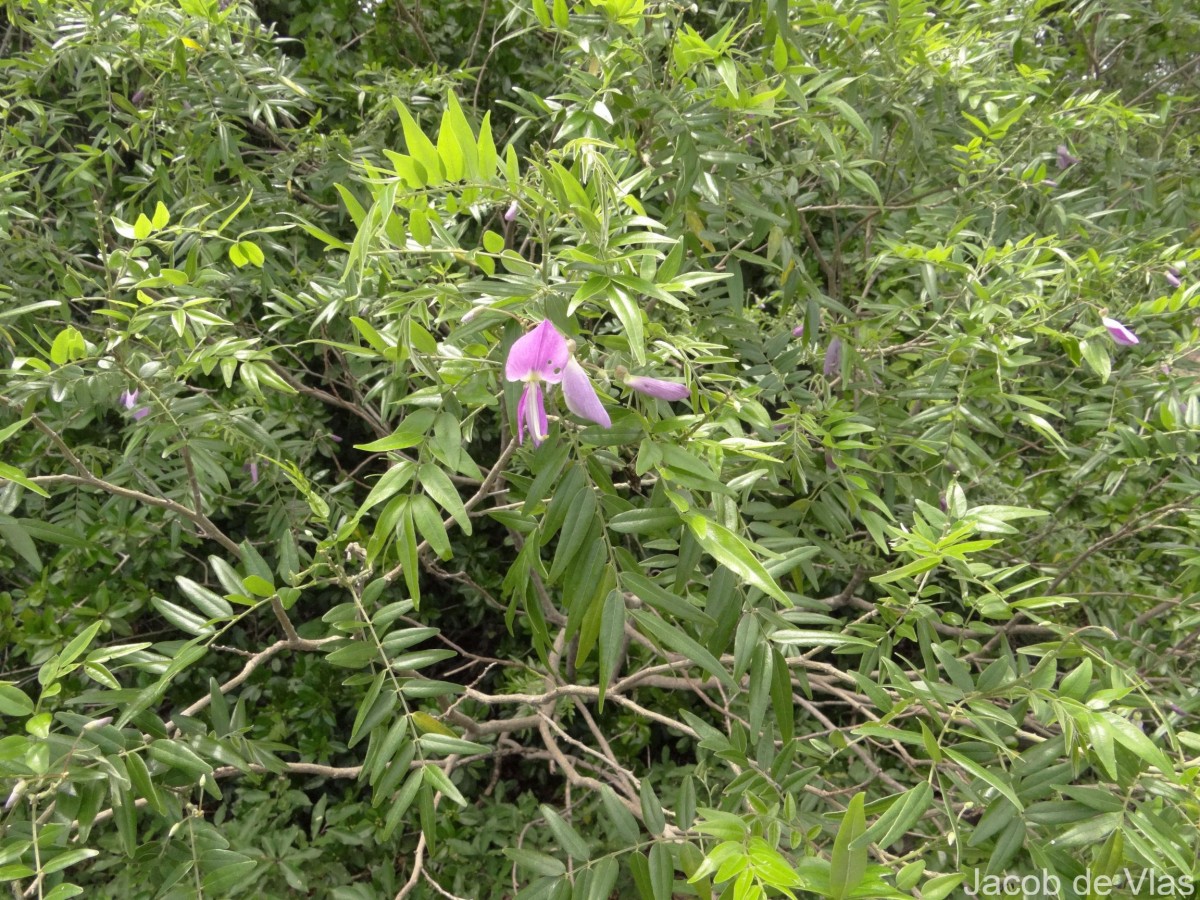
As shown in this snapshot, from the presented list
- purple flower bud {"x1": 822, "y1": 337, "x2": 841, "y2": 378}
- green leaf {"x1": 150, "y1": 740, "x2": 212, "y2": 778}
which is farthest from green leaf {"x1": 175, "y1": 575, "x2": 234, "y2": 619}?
purple flower bud {"x1": 822, "y1": 337, "x2": 841, "y2": 378}

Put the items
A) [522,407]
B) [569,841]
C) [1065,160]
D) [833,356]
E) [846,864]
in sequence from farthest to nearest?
[1065,160], [833,356], [569,841], [522,407], [846,864]

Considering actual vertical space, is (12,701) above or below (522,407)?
below

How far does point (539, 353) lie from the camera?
80 cm

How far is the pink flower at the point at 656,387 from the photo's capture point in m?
0.90

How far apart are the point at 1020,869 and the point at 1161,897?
1.01 metres

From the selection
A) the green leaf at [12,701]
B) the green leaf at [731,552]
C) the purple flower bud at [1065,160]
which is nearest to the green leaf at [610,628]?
the green leaf at [731,552]

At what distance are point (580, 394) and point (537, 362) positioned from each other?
56 millimetres

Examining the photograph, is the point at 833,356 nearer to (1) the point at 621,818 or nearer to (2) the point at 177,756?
(1) the point at 621,818

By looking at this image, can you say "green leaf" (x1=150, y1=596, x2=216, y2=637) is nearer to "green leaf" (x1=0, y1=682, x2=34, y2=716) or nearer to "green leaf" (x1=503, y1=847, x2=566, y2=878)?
"green leaf" (x1=0, y1=682, x2=34, y2=716)

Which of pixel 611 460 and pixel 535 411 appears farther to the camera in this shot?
pixel 611 460

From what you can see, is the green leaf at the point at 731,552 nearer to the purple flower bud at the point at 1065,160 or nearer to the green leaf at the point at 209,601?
the green leaf at the point at 209,601

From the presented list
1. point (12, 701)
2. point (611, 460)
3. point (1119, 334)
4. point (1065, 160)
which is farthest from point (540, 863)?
point (1065, 160)

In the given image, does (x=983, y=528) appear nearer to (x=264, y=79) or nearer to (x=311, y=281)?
(x=311, y=281)

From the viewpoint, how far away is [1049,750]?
958 millimetres
